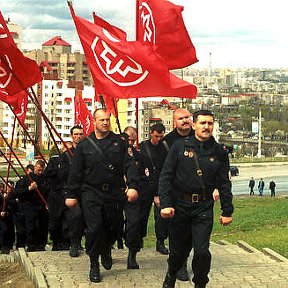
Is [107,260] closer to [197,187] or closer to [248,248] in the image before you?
[197,187]

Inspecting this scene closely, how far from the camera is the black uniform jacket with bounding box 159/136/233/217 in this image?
771cm

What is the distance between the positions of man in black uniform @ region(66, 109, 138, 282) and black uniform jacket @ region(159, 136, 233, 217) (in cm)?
121

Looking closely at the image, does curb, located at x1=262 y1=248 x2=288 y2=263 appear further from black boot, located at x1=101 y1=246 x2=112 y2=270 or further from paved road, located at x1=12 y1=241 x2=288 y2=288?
black boot, located at x1=101 y1=246 x2=112 y2=270

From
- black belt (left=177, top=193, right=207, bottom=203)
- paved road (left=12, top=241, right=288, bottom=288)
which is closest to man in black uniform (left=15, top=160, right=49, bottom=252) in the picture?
paved road (left=12, top=241, right=288, bottom=288)

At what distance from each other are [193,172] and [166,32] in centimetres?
431

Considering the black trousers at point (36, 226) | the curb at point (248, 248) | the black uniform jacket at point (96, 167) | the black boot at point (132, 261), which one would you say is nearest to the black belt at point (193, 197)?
the black uniform jacket at point (96, 167)

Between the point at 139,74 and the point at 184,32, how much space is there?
1505mm

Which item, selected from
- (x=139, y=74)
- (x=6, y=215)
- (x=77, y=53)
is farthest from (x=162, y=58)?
(x=77, y=53)

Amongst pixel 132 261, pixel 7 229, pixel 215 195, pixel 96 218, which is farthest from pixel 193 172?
pixel 7 229

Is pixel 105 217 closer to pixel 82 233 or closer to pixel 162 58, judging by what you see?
pixel 82 233

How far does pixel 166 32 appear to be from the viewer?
37.9 feet

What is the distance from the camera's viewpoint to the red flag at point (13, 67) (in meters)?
11.9

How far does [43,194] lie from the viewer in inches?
498

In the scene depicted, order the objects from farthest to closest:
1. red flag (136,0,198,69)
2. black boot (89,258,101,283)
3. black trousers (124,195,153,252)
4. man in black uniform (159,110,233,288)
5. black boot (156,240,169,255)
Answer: red flag (136,0,198,69) → black boot (156,240,169,255) → black trousers (124,195,153,252) → black boot (89,258,101,283) → man in black uniform (159,110,233,288)
